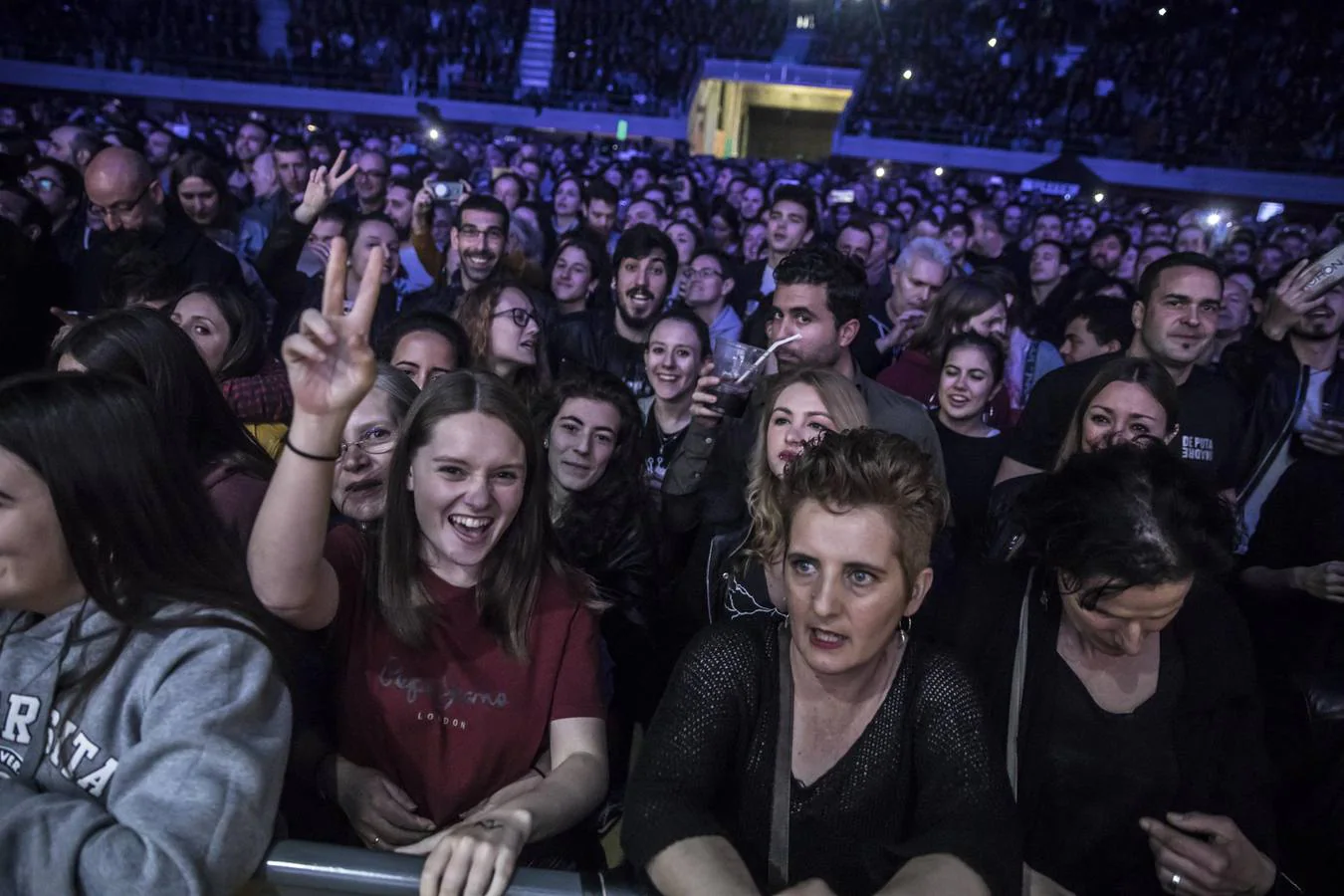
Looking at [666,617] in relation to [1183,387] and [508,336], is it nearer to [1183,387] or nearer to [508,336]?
[508,336]

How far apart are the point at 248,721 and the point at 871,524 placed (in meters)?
0.99

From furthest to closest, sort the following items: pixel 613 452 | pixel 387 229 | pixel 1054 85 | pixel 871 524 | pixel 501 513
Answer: pixel 1054 85 → pixel 387 229 → pixel 613 452 → pixel 501 513 → pixel 871 524

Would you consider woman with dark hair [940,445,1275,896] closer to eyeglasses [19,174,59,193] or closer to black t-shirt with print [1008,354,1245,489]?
black t-shirt with print [1008,354,1245,489]

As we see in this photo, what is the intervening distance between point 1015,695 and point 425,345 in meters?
2.07

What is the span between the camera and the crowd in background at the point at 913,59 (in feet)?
69.3

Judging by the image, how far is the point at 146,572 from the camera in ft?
4.37

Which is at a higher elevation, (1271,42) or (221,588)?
(1271,42)

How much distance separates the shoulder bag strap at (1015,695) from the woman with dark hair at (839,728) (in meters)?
0.20

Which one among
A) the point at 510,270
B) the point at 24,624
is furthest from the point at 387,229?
the point at 24,624

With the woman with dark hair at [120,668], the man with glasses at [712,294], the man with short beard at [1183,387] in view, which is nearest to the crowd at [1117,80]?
the man with glasses at [712,294]

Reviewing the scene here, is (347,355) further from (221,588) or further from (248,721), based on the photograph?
(248,721)

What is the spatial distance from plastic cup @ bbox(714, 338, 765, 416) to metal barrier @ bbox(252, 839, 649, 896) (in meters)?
1.54

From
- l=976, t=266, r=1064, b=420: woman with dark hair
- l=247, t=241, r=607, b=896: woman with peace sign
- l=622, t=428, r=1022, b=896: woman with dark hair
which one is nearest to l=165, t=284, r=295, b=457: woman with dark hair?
l=247, t=241, r=607, b=896: woman with peace sign

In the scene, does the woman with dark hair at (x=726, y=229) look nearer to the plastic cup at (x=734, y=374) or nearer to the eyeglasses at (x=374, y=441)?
the plastic cup at (x=734, y=374)
